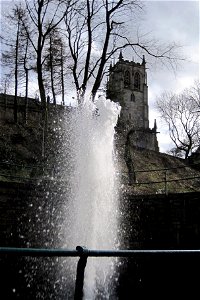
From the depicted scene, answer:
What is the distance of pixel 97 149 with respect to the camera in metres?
10.5

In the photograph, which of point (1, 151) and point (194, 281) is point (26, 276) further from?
point (1, 151)

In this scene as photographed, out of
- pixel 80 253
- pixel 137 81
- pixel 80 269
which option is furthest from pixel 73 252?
pixel 137 81

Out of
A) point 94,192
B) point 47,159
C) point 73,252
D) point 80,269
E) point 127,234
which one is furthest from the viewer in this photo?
point 47,159

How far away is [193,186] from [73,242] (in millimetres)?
19534

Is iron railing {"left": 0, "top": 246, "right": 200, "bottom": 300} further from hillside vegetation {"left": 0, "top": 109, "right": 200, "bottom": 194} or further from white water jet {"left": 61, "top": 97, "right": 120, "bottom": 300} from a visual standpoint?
hillside vegetation {"left": 0, "top": 109, "right": 200, "bottom": 194}

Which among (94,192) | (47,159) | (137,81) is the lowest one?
(94,192)

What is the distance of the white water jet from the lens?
8.63 meters

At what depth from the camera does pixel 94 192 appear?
997 cm

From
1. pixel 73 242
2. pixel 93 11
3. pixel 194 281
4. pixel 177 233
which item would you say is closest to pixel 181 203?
pixel 177 233

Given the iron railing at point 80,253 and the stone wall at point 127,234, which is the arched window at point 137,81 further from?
the iron railing at point 80,253

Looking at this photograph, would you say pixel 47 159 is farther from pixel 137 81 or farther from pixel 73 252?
pixel 137 81

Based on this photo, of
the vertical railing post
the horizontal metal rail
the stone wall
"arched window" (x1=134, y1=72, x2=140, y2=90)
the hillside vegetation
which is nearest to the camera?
the horizontal metal rail

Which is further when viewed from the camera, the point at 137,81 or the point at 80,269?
the point at 137,81

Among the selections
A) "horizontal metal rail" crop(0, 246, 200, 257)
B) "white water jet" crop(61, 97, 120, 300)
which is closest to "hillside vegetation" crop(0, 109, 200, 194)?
"white water jet" crop(61, 97, 120, 300)
